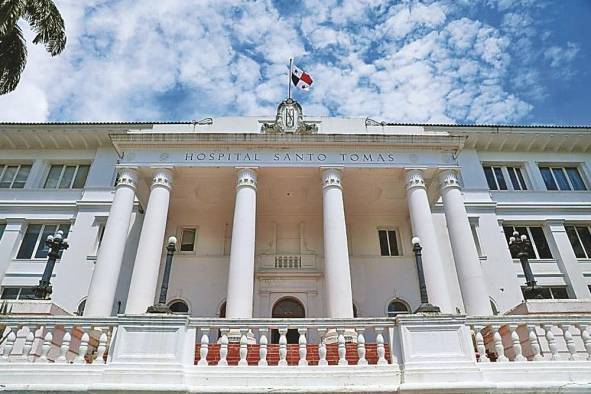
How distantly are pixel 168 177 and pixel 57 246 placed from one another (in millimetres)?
4965

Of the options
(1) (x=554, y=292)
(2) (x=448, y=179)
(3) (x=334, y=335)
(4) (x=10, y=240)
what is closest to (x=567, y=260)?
(1) (x=554, y=292)

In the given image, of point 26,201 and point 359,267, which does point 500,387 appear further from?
point 26,201

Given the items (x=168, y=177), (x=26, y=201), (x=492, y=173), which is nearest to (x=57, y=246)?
(x=168, y=177)

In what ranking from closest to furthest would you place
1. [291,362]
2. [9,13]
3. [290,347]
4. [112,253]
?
[291,362] → [290,347] → [9,13] → [112,253]

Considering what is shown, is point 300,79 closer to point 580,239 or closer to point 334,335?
point 334,335

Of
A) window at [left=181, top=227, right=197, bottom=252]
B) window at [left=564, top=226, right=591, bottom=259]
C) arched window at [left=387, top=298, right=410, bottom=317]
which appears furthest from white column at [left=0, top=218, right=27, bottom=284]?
window at [left=564, top=226, right=591, bottom=259]

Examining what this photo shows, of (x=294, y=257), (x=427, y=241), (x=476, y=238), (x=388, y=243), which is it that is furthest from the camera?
(x=388, y=243)

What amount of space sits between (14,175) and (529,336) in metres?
24.6

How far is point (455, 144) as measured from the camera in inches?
647

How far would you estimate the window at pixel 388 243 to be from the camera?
20109 millimetres

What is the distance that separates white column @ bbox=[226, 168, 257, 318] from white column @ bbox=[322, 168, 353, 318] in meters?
2.67

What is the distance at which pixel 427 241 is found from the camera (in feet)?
48.0

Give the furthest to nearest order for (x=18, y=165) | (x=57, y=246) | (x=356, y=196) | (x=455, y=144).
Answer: (x=18, y=165) → (x=356, y=196) → (x=455, y=144) → (x=57, y=246)

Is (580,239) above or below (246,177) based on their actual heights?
above
